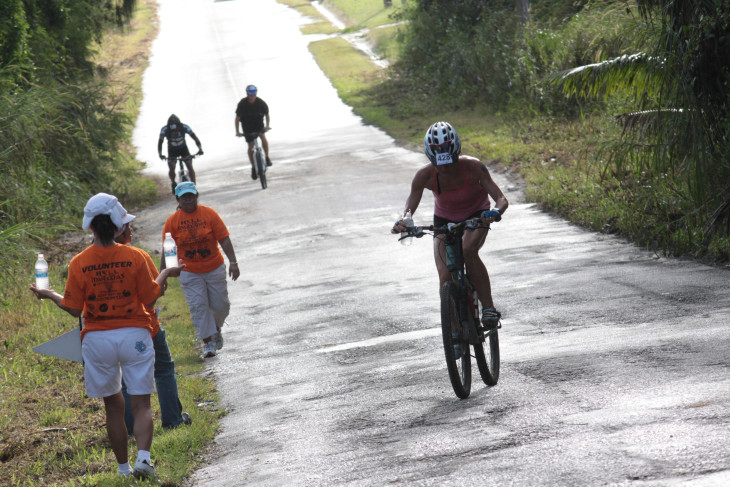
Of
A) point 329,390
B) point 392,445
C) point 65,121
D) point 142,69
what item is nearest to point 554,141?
point 65,121

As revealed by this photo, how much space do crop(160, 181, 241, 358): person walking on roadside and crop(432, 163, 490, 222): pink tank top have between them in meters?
2.80

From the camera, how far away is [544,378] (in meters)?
7.79

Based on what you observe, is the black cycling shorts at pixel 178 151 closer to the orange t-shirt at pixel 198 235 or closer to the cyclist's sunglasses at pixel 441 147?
the orange t-shirt at pixel 198 235

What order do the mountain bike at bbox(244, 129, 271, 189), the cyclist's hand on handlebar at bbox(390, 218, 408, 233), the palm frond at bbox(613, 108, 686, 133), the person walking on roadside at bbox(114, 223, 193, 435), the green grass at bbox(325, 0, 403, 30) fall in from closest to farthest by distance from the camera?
the person walking on roadside at bbox(114, 223, 193, 435), the cyclist's hand on handlebar at bbox(390, 218, 408, 233), the palm frond at bbox(613, 108, 686, 133), the mountain bike at bbox(244, 129, 271, 189), the green grass at bbox(325, 0, 403, 30)

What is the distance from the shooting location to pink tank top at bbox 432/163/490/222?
8.12 m

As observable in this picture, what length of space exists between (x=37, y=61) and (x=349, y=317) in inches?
580

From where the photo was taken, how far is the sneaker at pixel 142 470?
6.42 metres

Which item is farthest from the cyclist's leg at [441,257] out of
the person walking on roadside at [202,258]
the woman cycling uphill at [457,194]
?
the person walking on roadside at [202,258]

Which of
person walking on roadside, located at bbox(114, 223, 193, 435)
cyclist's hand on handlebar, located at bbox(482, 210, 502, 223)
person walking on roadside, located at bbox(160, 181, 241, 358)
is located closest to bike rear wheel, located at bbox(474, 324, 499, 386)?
cyclist's hand on handlebar, located at bbox(482, 210, 502, 223)

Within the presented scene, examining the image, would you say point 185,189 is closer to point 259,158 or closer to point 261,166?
point 259,158

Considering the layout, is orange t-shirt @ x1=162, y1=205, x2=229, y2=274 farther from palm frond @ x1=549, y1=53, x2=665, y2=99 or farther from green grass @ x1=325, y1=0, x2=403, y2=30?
green grass @ x1=325, y1=0, x2=403, y2=30

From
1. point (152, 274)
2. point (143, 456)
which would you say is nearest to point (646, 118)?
point (152, 274)

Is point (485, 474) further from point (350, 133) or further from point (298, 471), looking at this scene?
point (350, 133)

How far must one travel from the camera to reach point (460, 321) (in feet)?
24.6
